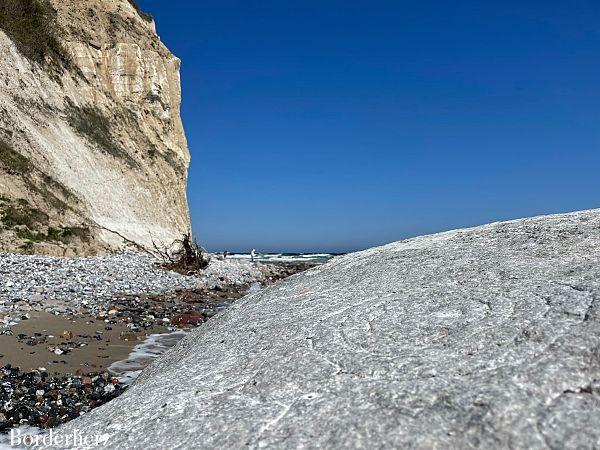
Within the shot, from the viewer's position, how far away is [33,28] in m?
33.0

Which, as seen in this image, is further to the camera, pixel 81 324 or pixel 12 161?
pixel 12 161

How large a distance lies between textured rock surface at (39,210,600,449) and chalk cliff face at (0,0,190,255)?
1841cm

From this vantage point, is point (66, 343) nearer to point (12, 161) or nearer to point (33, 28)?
point (12, 161)

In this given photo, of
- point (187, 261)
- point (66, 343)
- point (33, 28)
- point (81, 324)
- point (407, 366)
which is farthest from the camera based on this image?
point (33, 28)

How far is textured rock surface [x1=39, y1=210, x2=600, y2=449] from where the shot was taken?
8.29 ft

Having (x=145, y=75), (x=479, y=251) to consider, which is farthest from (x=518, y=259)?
(x=145, y=75)

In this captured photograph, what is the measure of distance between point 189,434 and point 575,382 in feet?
7.41

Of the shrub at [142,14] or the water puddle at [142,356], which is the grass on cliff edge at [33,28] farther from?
the water puddle at [142,356]

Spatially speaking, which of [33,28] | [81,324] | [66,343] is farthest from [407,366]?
[33,28]

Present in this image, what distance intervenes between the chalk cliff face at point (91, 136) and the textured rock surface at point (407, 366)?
1841cm

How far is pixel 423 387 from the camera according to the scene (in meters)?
2.83

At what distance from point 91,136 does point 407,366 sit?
3239cm

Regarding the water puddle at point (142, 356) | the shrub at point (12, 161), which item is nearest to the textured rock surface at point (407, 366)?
the water puddle at point (142, 356)

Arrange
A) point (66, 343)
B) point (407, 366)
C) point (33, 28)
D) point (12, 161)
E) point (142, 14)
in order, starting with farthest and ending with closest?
1. point (142, 14)
2. point (33, 28)
3. point (12, 161)
4. point (66, 343)
5. point (407, 366)
